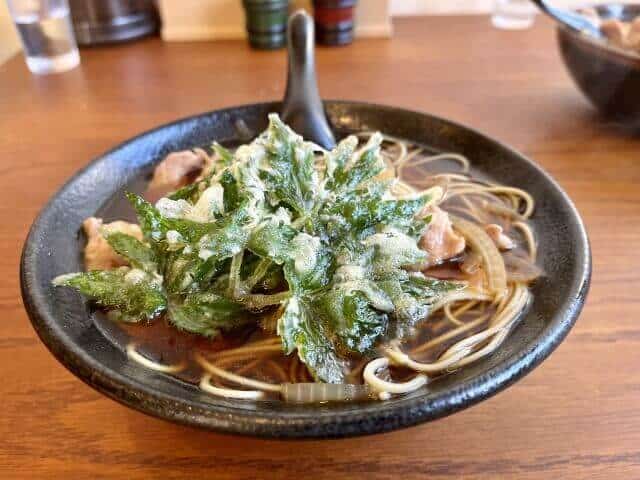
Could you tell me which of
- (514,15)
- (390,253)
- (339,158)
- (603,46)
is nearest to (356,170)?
(339,158)

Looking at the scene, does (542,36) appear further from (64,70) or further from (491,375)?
(491,375)

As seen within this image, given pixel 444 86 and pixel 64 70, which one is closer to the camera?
pixel 444 86

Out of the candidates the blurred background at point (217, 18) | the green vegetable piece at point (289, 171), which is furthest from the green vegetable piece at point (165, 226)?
the blurred background at point (217, 18)

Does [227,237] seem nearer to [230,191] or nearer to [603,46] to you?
[230,191]

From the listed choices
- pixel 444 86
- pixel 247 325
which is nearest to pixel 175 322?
pixel 247 325

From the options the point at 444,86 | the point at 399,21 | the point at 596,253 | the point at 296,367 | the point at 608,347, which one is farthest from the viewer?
the point at 399,21

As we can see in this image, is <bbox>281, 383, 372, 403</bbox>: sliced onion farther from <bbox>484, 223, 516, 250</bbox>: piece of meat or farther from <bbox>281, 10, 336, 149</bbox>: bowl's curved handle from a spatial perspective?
<bbox>281, 10, 336, 149</bbox>: bowl's curved handle
